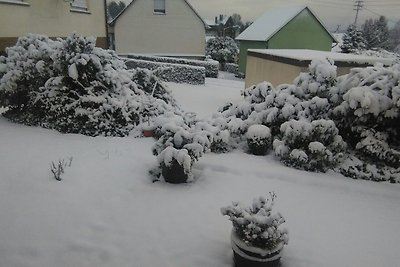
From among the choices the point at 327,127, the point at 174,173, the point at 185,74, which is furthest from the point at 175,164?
the point at 185,74

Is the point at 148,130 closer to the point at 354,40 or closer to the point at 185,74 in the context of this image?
the point at 185,74

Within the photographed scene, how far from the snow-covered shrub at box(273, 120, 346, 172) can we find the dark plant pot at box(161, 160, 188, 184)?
78.8 inches

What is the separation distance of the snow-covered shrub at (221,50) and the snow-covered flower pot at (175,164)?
27.6 metres

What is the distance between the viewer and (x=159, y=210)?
12.7 feet

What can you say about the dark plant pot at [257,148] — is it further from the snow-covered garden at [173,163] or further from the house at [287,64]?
the house at [287,64]

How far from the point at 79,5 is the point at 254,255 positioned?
15047mm

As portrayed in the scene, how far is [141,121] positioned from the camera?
691 cm

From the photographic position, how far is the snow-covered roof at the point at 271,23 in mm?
23531

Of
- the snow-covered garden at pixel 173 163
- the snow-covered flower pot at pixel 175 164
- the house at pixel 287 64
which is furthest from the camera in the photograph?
the house at pixel 287 64

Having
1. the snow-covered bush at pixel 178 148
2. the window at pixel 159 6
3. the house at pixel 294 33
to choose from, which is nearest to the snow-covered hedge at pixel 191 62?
the house at pixel 294 33

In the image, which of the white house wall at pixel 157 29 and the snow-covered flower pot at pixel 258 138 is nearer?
the snow-covered flower pot at pixel 258 138

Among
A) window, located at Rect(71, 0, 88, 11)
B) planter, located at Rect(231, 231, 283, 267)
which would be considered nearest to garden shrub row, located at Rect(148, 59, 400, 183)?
planter, located at Rect(231, 231, 283, 267)

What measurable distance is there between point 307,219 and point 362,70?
3.64 metres

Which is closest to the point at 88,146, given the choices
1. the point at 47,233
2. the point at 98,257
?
the point at 47,233
